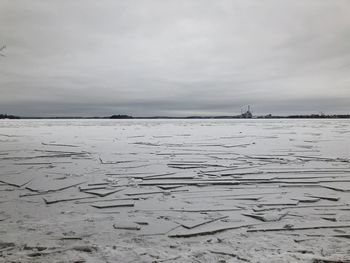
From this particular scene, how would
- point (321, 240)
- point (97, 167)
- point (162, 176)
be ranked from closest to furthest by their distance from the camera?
point (321, 240) < point (162, 176) < point (97, 167)

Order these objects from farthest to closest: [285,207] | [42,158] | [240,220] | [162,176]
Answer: [42,158] → [162,176] → [285,207] → [240,220]

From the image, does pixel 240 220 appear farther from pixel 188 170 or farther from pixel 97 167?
pixel 97 167

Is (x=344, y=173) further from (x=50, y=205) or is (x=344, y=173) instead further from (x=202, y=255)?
(x=50, y=205)

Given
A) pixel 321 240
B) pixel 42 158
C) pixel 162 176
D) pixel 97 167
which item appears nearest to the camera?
pixel 321 240

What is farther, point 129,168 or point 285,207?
point 129,168

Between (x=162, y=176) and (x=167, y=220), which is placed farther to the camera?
(x=162, y=176)

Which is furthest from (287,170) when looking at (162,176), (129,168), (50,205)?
(50,205)

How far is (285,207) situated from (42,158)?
22.3 feet

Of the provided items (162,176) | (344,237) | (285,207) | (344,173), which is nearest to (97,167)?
(162,176)

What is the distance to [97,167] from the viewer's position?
765 cm

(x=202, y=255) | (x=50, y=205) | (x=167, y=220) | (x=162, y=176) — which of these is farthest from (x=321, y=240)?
(x=162, y=176)

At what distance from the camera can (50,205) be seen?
177 inches

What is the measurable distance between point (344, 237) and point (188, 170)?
419 cm

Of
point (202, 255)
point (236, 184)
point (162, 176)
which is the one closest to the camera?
point (202, 255)
